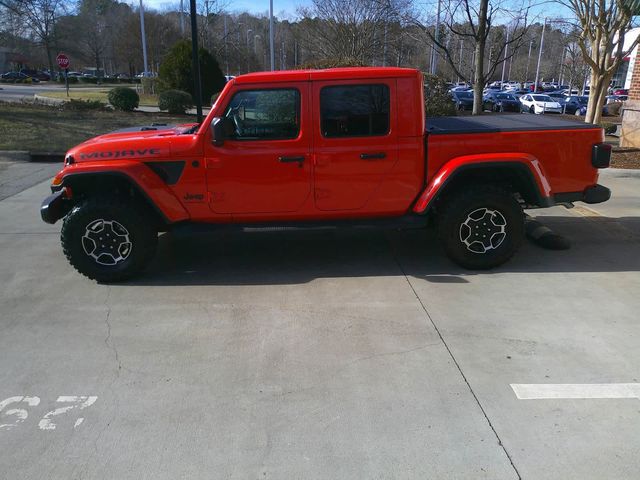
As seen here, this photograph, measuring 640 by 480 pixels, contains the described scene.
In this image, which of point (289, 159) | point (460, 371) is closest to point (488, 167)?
point (289, 159)

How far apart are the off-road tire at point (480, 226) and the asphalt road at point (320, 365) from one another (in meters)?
0.18

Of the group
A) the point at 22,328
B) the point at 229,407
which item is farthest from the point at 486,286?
the point at 22,328

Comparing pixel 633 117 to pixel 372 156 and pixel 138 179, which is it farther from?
pixel 138 179

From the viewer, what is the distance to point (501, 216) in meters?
5.08

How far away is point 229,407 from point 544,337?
2.30m

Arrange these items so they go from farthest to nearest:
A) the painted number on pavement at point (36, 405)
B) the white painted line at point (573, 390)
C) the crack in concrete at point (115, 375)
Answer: the white painted line at point (573, 390), the painted number on pavement at point (36, 405), the crack in concrete at point (115, 375)

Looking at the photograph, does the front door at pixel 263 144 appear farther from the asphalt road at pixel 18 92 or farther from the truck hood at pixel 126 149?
the asphalt road at pixel 18 92

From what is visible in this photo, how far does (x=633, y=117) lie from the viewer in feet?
40.3

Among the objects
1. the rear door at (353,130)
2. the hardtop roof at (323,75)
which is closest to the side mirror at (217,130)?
the hardtop roof at (323,75)

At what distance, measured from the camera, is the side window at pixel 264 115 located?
481cm

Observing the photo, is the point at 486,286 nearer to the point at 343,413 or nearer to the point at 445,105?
the point at 343,413

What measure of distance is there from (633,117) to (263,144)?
1084 centimetres

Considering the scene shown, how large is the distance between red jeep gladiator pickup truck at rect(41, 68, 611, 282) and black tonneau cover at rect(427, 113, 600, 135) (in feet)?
0.12

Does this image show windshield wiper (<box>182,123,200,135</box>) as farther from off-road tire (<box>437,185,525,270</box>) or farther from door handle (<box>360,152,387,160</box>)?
off-road tire (<box>437,185,525,270</box>)
